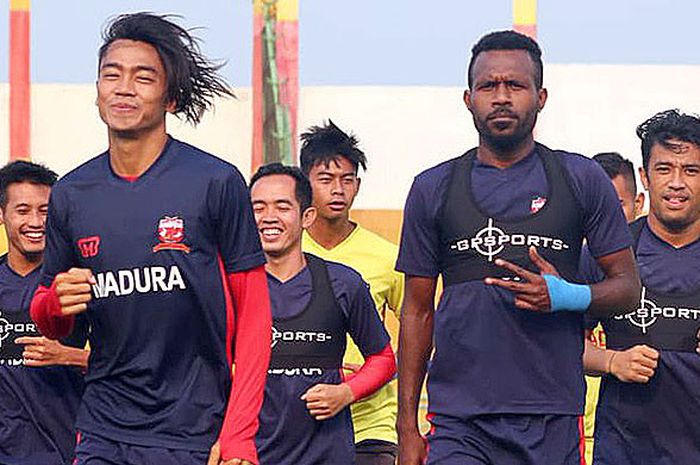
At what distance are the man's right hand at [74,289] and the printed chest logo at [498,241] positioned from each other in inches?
63.1

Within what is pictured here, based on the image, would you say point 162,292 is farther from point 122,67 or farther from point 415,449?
point 415,449

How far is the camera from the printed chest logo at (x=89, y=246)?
245 inches

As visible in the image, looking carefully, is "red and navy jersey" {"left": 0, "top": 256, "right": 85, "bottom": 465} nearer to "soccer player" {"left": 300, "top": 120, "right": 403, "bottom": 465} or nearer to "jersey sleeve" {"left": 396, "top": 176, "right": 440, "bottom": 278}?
"soccer player" {"left": 300, "top": 120, "right": 403, "bottom": 465}

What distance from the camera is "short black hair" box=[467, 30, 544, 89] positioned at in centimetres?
717

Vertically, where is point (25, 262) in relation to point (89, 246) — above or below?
below

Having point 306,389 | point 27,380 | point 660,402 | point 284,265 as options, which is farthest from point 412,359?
point 27,380

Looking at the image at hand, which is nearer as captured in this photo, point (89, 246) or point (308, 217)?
point (89, 246)

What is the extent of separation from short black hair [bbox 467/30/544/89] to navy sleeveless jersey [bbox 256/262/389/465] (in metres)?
1.86

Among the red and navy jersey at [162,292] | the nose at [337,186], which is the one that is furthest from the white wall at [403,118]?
the red and navy jersey at [162,292]

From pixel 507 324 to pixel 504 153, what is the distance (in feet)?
2.19

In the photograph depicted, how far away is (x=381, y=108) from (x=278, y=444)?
14681 millimetres

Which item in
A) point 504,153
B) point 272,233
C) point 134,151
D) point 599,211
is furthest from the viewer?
point 272,233

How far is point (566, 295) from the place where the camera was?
6.68 metres

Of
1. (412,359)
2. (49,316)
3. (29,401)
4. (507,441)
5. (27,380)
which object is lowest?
(29,401)
